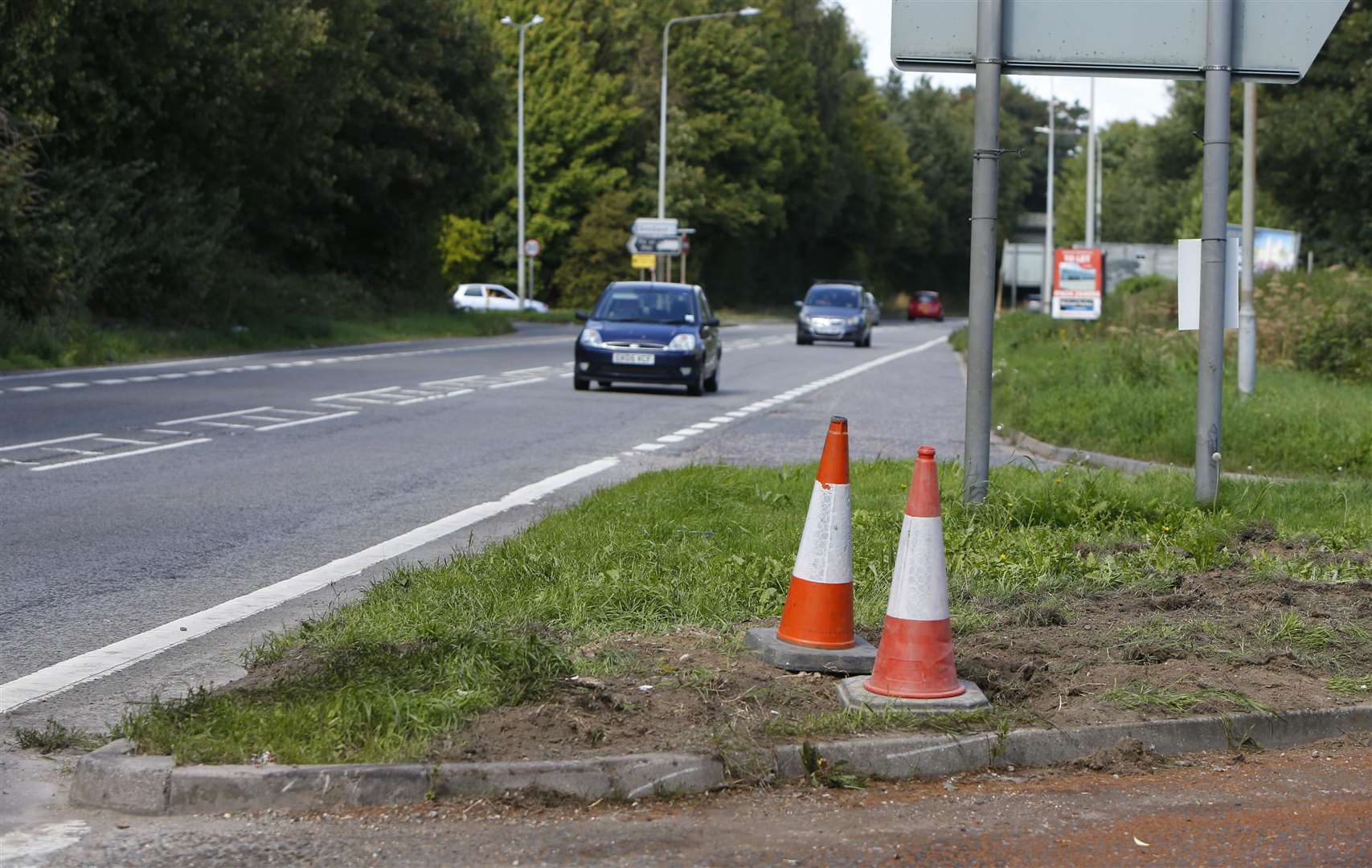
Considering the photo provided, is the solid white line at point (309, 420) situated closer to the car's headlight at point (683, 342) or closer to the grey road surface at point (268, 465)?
the grey road surface at point (268, 465)

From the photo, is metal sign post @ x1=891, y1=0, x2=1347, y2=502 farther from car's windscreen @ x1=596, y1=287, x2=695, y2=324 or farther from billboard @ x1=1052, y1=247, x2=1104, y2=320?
billboard @ x1=1052, y1=247, x2=1104, y2=320

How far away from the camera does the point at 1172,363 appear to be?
73.8 ft

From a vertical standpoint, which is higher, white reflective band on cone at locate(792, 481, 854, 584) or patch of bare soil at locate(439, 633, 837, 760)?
white reflective band on cone at locate(792, 481, 854, 584)

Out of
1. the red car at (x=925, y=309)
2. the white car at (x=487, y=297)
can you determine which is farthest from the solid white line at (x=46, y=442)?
the red car at (x=925, y=309)

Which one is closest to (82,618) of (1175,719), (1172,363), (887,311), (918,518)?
(918,518)

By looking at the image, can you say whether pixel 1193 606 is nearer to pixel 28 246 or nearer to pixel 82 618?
pixel 82 618

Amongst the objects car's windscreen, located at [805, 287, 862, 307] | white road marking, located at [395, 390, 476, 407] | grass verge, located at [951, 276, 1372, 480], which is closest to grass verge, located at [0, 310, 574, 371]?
white road marking, located at [395, 390, 476, 407]

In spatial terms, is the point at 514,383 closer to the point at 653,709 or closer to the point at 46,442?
the point at 46,442

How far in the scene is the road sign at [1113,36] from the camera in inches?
380

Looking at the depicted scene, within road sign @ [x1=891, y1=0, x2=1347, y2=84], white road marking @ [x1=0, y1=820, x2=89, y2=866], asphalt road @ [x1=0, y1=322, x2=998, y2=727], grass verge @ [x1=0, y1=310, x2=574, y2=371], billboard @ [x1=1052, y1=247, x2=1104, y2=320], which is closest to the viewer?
white road marking @ [x1=0, y1=820, x2=89, y2=866]

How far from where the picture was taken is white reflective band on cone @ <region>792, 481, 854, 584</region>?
6.18 metres

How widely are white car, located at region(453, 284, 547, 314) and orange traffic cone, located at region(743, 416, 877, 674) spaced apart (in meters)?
59.3

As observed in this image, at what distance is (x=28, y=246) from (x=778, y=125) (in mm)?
57382

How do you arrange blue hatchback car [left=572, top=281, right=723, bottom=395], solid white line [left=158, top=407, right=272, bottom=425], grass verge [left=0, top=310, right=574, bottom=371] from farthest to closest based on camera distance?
grass verge [left=0, top=310, right=574, bottom=371]
blue hatchback car [left=572, top=281, right=723, bottom=395]
solid white line [left=158, top=407, right=272, bottom=425]
